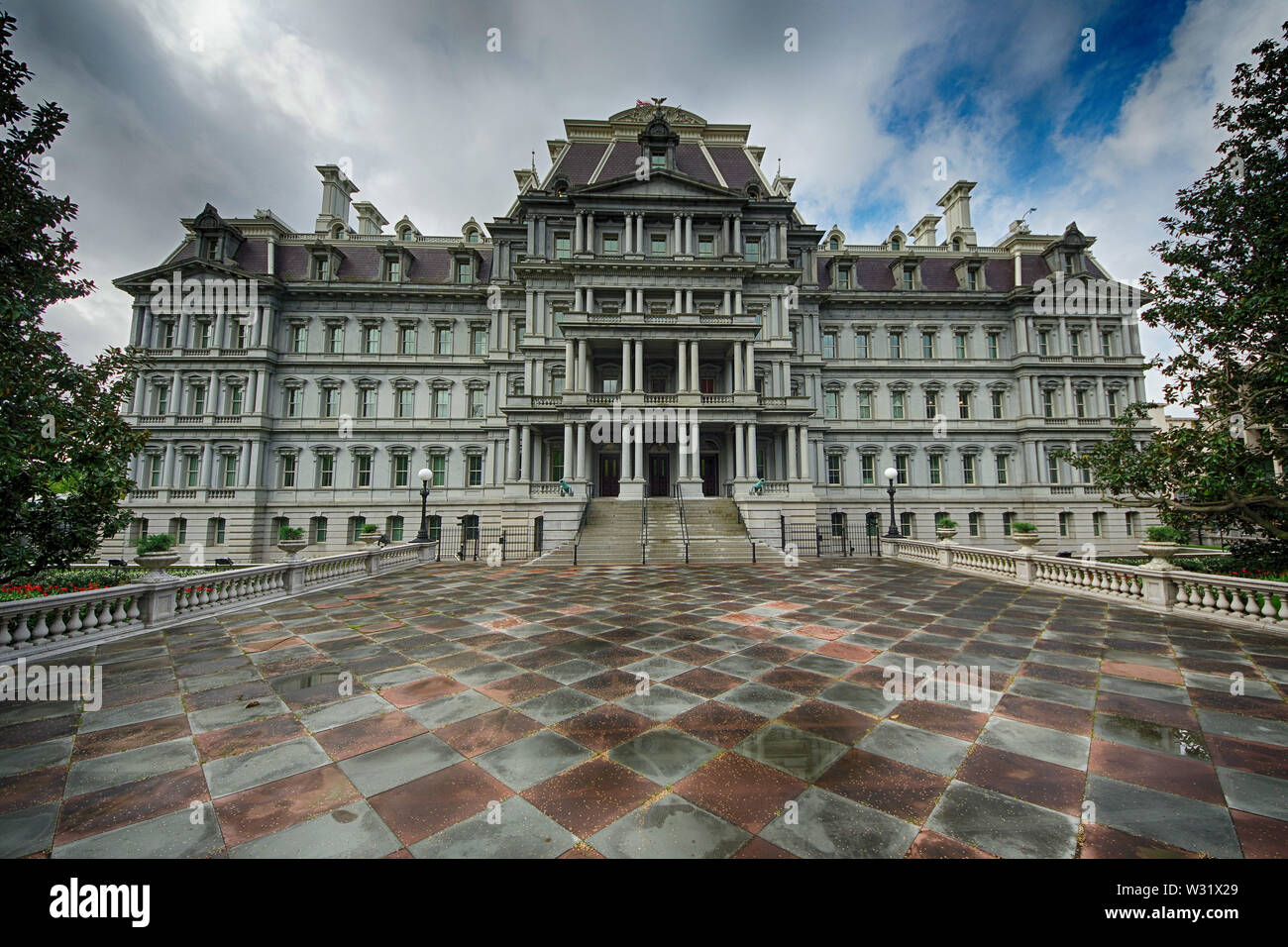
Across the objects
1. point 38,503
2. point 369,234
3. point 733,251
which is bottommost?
point 38,503

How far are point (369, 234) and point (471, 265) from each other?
8599 mm

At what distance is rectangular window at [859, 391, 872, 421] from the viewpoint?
29250mm

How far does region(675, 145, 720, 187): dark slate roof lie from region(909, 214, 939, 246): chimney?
1752 centimetres

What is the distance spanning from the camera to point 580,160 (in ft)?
95.5

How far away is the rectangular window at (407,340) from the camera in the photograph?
2916 centimetres

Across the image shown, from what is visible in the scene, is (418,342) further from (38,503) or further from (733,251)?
(38,503)

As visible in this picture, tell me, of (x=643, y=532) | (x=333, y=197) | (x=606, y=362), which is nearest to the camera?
(x=643, y=532)

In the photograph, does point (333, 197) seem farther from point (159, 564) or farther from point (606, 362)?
point (159, 564)

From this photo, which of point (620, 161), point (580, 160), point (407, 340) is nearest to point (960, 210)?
point (620, 161)

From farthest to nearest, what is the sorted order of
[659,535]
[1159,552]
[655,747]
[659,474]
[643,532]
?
[659,474] < [659,535] < [643,532] < [1159,552] < [655,747]

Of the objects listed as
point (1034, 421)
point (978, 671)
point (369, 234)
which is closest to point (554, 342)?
point (369, 234)

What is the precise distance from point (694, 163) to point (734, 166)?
280cm

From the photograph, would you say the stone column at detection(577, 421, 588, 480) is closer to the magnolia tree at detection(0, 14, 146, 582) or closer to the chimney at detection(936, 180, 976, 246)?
the magnolia tree at detection(0, 14, 146, 582)
